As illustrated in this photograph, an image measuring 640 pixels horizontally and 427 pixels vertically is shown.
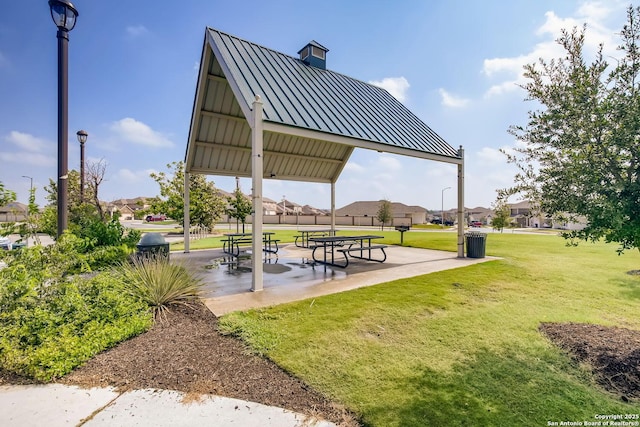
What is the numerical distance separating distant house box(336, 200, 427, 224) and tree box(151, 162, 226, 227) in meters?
46.9

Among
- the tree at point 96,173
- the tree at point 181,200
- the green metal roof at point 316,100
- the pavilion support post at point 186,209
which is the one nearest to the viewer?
the green metal roof at point 316,100

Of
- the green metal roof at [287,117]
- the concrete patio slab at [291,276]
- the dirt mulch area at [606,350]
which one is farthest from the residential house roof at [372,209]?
the dirt mulch area at [606,350]

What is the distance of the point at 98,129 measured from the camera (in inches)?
493

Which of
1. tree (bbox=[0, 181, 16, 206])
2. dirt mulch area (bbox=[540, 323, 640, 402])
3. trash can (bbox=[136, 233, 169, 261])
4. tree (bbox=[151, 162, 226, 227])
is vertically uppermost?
tree (bbox=[151, 162, 226, 227])

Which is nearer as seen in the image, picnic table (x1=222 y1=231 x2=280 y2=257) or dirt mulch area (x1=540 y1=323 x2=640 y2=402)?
dirt mulch area (x1=540 y1=323 x2=640 y2=402)

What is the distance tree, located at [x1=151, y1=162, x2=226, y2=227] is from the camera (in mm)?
21156

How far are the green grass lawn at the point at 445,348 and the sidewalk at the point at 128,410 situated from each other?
0.61m

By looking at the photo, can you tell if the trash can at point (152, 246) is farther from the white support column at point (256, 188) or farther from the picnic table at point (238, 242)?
the white support column at point (256, 188)

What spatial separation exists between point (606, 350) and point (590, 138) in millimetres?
2582

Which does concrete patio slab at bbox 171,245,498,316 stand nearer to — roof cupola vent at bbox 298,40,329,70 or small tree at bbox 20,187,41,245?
small tree at bbox 20,187,41,245

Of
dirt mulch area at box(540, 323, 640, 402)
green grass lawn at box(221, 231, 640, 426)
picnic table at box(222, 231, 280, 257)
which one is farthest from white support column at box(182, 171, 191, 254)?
dirt mulch area at box(540, 323, 640, 402)

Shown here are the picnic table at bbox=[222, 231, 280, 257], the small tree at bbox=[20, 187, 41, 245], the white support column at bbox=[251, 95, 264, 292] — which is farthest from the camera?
the picnic table at bbox=[222, 231, 280, 257]

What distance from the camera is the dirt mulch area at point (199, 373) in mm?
2553

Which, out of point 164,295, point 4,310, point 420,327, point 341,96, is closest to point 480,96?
point 341,96
